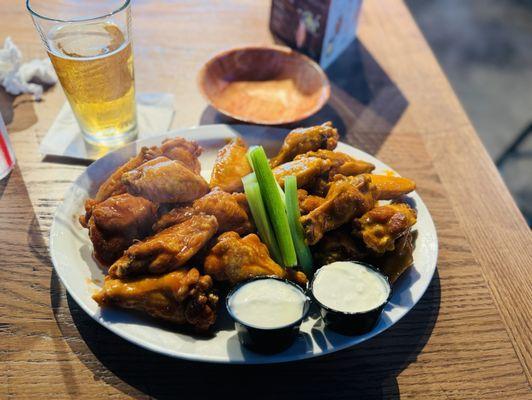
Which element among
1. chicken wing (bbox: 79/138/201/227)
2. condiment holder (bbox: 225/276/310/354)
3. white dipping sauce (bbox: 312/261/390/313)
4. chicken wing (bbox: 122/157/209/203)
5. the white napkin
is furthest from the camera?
the white napkin

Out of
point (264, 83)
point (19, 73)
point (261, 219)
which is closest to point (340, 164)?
point (261, 219)

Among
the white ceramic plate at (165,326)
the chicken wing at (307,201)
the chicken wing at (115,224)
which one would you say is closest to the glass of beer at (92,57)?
the white ceramic plate at (165,326)

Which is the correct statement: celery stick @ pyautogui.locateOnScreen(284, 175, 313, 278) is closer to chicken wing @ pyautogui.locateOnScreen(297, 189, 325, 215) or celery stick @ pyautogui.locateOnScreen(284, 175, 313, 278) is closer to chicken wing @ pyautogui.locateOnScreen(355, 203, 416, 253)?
chicken wing @ pyautogui.locateOnScreen(297, 189, 325, 215)

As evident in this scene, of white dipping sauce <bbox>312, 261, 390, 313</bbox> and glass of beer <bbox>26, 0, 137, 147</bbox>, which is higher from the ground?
glass of beer <bbox>26, 0, 137, 147</bbox>

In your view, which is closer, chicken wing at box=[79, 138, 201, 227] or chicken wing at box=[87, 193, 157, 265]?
chicken wing at box=[87, 193, 157, 265]

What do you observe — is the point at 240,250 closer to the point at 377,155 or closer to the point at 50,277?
Result: the point at 50,277

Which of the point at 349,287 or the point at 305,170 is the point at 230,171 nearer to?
the point at 305,170

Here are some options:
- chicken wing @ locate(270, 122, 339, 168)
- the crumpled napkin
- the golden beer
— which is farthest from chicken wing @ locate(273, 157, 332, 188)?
the crumpled napkin
